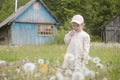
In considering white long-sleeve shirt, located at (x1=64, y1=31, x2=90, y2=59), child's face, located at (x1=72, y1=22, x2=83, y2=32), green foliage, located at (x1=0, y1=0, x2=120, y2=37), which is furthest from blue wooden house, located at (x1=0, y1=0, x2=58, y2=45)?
child's face, located at (x1=72, y1=22, x2=83, y2=32)

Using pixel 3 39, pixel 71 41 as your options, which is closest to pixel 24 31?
pixel 3 39

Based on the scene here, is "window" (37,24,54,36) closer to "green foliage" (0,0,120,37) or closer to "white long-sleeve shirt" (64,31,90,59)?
"green foliage" (0,0,120,37)

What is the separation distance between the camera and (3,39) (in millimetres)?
40031

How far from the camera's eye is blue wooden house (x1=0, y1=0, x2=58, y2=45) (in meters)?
36.0

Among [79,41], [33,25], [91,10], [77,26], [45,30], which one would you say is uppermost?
[91,10]

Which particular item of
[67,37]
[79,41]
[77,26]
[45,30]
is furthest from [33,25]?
[77,26]

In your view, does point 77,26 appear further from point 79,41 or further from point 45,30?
point 45,30

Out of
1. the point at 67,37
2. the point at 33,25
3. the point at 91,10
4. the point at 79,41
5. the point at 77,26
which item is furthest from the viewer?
the point at 91,10

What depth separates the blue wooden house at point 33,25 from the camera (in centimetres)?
3597

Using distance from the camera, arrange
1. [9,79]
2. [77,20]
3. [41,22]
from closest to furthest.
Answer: [9,79], [77,20], [41,22]

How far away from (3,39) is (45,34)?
530 centimetres

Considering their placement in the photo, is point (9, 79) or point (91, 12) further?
point (91, 12)

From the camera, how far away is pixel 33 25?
36.3 m

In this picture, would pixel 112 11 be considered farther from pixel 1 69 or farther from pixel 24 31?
pixel 1 69
